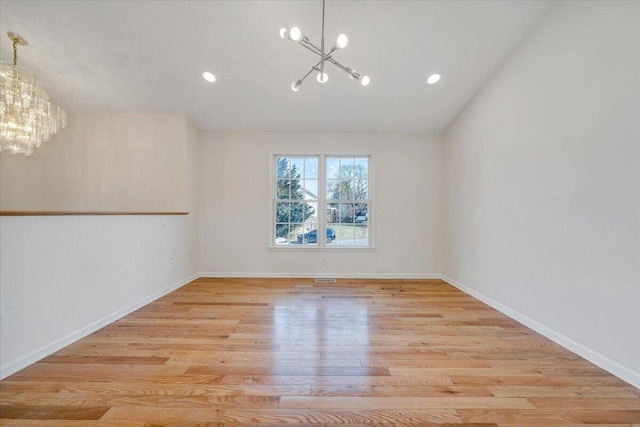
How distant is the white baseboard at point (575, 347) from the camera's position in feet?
5.41

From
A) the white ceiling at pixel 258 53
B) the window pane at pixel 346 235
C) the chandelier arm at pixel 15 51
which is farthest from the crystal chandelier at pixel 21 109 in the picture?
the window pane at pixel 346 235

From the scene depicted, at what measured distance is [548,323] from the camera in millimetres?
2268

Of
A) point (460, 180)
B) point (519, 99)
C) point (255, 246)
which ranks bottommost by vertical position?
point (255, 246)

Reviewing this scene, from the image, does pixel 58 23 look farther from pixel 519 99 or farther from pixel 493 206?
pixel 493 206

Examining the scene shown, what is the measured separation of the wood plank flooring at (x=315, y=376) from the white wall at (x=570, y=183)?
30cm

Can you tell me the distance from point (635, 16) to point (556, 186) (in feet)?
3.88

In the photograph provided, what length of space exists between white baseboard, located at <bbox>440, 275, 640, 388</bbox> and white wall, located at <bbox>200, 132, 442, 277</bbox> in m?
1.47

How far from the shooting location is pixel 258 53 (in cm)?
294

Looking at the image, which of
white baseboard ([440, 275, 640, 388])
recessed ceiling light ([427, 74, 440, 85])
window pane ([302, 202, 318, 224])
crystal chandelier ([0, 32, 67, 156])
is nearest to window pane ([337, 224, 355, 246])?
window pane ([302, 202, 318, 224])

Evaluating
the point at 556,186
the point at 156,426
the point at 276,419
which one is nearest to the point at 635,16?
the point at 556,186

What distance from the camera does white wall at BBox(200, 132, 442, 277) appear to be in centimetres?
439

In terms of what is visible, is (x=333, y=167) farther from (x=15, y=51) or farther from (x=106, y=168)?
(x=15, y=51)

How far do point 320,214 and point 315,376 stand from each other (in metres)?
3.01

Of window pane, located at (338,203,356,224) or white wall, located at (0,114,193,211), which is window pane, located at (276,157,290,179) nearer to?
window pane, located at (338,203,356,224)
